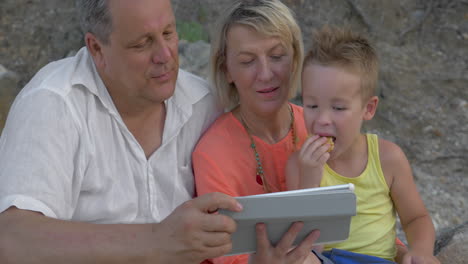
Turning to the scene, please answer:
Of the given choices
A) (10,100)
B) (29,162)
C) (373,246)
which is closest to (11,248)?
(29,162)

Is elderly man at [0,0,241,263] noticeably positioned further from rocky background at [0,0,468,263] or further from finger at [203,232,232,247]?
rocky background at [0,0,468,263]

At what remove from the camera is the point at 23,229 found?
2.14 m

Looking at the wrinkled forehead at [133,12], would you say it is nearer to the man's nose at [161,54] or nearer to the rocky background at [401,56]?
the man's nose at [161,54]

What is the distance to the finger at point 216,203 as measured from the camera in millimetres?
2051

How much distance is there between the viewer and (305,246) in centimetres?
227

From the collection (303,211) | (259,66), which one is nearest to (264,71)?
(259,66)

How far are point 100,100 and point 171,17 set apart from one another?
0.44 m

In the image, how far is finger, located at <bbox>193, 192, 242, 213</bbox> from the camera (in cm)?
205

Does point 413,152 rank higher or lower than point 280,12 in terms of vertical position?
lower

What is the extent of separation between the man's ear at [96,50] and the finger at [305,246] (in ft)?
3.50

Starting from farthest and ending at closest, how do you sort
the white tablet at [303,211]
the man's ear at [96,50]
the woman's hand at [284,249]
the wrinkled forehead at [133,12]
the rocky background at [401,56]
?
the rocky background at [401,56] < the man's ear at [96,50] < the wrinkled forehead at [133,12] < the woman's hand at [284,249] < the white tablet at [303,211]

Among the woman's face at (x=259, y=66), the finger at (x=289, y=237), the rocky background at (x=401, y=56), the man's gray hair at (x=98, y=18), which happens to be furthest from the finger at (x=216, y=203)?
the rocky background at (x=401, y=56)

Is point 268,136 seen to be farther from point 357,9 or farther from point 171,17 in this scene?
point 357,9

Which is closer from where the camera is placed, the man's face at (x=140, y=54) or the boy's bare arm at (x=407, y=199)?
the man's face at (x=140, y=54)
